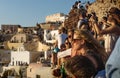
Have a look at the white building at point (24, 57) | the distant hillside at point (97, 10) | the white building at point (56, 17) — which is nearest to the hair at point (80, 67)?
the distant hillside at point (97, 10)

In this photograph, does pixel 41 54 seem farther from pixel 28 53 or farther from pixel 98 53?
pixel 98 53

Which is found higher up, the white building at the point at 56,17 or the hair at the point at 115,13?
the white building at the point at 56,17

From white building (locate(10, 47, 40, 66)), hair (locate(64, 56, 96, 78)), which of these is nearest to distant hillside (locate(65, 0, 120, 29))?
white building (locate(10, 47, 40, 66))

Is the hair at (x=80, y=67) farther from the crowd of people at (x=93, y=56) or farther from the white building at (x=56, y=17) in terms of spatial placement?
the white building at (x=56, y=17)

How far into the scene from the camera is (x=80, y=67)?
475 centimetres

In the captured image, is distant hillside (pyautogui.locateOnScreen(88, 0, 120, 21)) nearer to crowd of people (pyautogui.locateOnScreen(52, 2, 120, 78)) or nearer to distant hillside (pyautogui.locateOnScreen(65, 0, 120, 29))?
distant hillside (pyautogui.locateOnScreen(65, 0, 120, 29))

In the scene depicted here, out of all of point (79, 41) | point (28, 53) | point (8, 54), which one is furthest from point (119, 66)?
point (8, 54)

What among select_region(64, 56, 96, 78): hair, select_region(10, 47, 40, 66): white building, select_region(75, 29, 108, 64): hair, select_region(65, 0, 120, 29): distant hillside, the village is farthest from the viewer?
select_region(10, 47, 40, 66): white building

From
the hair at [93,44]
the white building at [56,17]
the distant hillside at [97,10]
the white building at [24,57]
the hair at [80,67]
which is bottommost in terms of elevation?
the white building at [24,57]

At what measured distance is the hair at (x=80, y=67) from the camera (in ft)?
15.6

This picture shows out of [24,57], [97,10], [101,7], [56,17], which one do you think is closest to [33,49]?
[24,57]

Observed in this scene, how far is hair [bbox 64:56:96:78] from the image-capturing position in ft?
15.6

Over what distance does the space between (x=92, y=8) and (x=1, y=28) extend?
139 feet

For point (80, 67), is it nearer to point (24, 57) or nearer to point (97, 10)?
Answer: point (97, 10)
